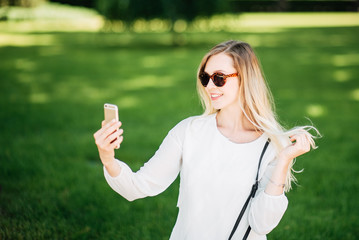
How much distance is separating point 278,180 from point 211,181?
316mm

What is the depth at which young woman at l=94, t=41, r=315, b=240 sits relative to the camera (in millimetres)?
1856

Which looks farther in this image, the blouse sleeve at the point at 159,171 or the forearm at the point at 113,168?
the blouse sleeve at the point at 159,171

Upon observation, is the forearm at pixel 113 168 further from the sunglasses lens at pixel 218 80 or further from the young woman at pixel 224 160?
the sunglasses lens at pixel 218 80

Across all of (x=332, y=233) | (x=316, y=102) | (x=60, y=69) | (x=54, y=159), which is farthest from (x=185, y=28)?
(x=332, y=233)

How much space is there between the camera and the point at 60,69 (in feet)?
35.3

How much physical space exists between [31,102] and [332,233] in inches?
220

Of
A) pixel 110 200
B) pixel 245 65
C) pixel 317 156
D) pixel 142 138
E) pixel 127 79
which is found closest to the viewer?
pixel 245 65

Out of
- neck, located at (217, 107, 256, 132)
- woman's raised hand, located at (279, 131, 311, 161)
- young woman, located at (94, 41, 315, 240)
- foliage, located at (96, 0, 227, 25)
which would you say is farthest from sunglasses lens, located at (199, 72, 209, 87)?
foliage, located at (96, 0, 227, 25)

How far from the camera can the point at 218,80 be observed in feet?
6.71

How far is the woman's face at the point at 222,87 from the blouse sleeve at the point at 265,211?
485 mm

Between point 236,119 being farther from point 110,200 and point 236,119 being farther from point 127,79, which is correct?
point 127,79

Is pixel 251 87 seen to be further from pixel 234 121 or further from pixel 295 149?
pixel 295 149

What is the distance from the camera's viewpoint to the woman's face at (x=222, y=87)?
80.7 inches

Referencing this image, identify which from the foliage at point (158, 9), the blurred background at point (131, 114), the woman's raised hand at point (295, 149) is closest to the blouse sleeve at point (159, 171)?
the woman's raised hand at point (295, 149)
